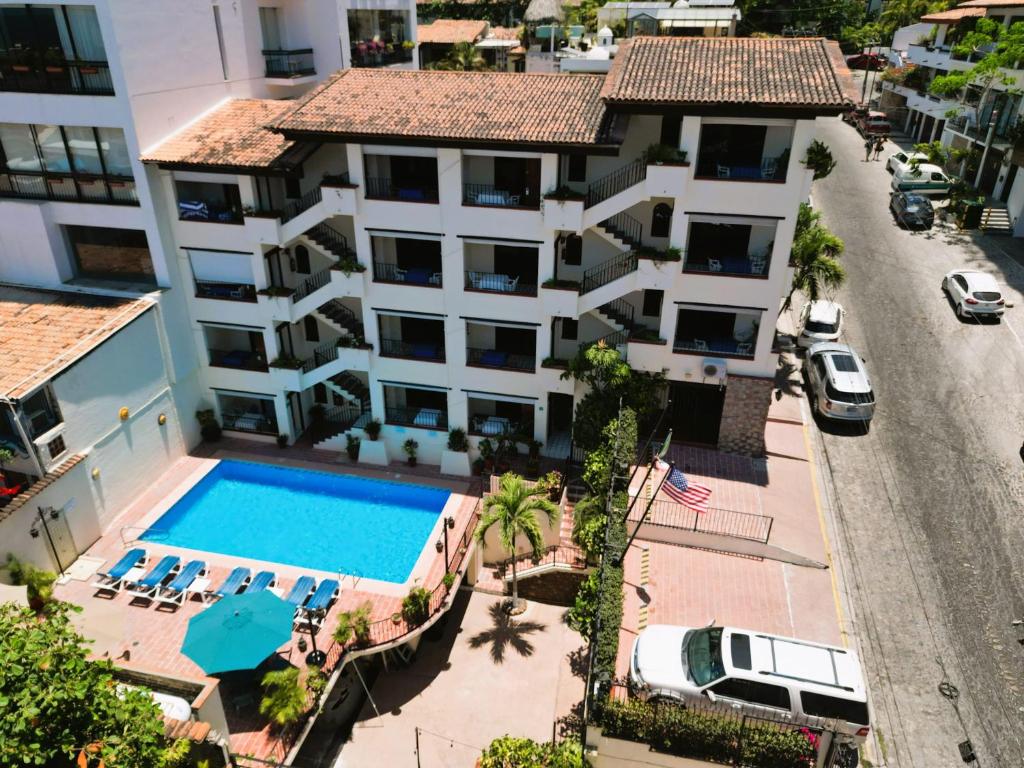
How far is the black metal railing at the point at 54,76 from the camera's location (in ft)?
90.2

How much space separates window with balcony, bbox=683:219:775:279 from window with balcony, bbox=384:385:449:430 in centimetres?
1261

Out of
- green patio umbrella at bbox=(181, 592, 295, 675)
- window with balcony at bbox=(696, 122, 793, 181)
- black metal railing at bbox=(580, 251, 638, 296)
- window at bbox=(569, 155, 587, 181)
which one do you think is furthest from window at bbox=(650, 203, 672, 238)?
green patio umbrella at bbox=(181, 592, 295, 675)

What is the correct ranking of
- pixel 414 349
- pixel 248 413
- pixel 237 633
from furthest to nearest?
pixel 248 413, pixel 414 349, pixel 237 633

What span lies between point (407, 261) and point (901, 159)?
46.6 metres

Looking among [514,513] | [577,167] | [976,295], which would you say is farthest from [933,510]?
[577,167]

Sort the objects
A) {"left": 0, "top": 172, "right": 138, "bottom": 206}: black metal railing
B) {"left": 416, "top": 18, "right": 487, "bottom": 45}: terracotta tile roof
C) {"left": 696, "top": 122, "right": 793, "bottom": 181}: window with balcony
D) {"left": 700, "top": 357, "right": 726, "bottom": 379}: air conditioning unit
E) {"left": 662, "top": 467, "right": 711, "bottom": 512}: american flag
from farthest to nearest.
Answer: {"left": 416, "top": 18, "right": 487, "bottom": 45}: terracotta tile roof
{"left": 0, "top": 172, "right": 138, "bottom": 206}: black metal railing
{"left": 700, "top": 357, "right": 726, "bottom": 379}: air conditioning unit
{"left": 696, "top": 122, "right": 793, "bottom": 181}: window with balcony
{"left": 662, "top": 467, "right": 711, "bottom": 512}: american flag

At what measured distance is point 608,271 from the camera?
28906 millimetres

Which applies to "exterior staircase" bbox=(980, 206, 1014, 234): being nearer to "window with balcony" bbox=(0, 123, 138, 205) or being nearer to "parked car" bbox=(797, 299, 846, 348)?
"parked car" bbox=(797, 299, 846, 348)

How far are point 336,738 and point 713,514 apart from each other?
15.3 m

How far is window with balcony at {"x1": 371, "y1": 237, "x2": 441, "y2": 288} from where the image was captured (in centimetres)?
3025

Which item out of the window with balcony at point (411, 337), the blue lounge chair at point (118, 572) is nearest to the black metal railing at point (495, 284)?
the window with balcony at point (411, 337)

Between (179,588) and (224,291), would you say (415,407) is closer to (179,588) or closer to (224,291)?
(224,291)

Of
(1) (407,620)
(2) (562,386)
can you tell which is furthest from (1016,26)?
(1) (407,620)

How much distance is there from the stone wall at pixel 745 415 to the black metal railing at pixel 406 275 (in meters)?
13.0
